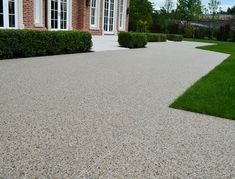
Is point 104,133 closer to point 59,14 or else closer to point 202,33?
point 59,14

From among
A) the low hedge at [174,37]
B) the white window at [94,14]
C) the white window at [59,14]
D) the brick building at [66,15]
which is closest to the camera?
the brick building at [66,15]

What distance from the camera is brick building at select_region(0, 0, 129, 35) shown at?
1325 centimetres

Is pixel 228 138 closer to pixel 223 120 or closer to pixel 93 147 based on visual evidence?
pixel 223 120

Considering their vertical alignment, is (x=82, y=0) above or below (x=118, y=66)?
above

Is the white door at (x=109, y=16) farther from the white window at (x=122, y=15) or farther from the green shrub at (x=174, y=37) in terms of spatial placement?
the green shrub at (x=174, y=37)

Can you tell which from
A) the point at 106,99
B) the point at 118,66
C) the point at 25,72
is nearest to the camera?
the point at 106,99

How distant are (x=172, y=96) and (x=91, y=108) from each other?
198 cm

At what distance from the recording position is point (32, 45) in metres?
10.3

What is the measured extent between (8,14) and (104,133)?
11.0 meters

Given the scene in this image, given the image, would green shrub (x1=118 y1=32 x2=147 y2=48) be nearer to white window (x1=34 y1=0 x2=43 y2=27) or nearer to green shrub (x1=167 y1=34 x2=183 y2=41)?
white window (x1=34 y1=0 x2=43 y2=27)

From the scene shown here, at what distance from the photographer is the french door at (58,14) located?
50.6 feet

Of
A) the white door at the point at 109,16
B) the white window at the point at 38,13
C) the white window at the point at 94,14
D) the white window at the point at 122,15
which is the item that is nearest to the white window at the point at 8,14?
the white window at the point at 38,13

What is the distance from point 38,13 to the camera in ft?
48.6

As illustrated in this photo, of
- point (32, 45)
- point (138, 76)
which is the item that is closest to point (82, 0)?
point (32, 45)
